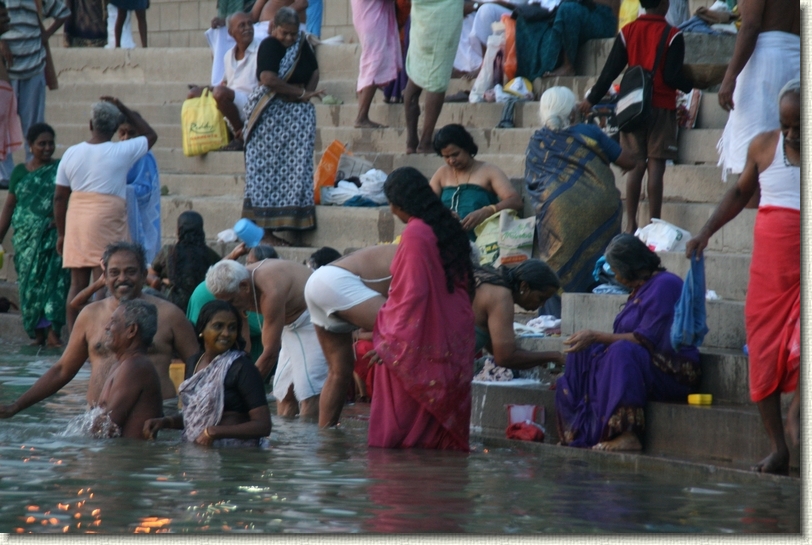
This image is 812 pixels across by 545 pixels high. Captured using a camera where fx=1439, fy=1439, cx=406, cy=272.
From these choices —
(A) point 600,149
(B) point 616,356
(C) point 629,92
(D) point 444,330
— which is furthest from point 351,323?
(C) point 629,92

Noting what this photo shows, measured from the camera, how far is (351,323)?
7.76 metres

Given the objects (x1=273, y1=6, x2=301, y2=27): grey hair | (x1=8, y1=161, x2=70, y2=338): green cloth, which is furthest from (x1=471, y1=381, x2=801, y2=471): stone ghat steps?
(x1=8, y1=161, x2=70, y2=338): green cloth

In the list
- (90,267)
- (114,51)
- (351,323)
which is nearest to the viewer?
(351,323)

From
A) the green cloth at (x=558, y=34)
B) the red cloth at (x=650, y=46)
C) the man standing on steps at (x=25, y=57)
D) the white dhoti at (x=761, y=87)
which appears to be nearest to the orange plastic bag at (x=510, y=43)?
the green cloth at (x=558, y=34)

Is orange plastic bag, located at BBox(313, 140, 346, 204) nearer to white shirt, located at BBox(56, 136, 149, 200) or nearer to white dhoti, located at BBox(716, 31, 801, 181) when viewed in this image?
white shirt, located at BBox(56, 136, 149, 200)

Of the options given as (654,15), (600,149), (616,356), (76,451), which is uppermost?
(654,15)

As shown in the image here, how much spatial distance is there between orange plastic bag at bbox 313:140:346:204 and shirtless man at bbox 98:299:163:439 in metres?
4.92

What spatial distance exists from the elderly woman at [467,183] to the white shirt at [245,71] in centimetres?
401

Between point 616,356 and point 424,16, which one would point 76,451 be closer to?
point 616,356

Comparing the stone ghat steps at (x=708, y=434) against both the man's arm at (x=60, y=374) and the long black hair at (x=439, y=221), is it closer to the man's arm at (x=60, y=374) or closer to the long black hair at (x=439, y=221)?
the long black hair at (x=439, y=221)

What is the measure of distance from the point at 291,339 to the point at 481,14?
5168 mm

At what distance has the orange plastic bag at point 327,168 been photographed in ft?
39.6

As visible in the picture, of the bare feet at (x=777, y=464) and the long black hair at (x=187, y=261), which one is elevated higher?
the long black hair at (x=187, y=261)

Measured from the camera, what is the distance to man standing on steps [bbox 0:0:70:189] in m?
14.1
